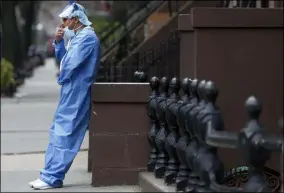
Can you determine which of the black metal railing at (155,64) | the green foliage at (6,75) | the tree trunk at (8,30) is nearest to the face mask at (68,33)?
the black metal railing at (155,64)

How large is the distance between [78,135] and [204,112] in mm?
2640

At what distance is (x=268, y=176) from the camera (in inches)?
262

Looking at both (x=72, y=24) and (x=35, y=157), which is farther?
(x=35, y=157)

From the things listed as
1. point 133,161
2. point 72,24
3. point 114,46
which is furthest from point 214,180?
point 114,46

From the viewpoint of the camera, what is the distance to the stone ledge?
6302 millimetres

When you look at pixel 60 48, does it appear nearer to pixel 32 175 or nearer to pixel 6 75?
pixel 32 175

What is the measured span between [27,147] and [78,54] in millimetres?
5545

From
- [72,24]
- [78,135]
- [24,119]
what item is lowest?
[24,119]

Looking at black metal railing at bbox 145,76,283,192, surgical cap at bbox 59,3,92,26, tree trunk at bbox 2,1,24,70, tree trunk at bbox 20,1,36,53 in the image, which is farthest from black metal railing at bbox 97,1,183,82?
tree trunk at bbox 20,1,36,53

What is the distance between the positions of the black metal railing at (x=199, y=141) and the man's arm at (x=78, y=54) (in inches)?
30.2

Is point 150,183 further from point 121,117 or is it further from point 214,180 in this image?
point 214,180

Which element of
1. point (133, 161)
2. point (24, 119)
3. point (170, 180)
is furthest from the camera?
point (24, 119)

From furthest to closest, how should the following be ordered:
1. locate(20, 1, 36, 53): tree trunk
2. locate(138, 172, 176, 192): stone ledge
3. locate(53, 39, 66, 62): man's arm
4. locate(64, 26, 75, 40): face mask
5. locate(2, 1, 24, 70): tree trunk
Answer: locate(20, 1, 36, 53): tree trunk < locate(2, 1, 24, 70): tree trunk < locate(53, 39, 66, 62): man's arm < locate(64, 26, 75, 40): face mask < locate(138, 172, 176, 192): stone ledge

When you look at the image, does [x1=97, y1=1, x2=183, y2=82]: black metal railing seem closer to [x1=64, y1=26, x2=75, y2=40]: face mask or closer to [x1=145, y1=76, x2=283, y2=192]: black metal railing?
[x1=64, y1=26, x2=75, y2=40]: face mask
